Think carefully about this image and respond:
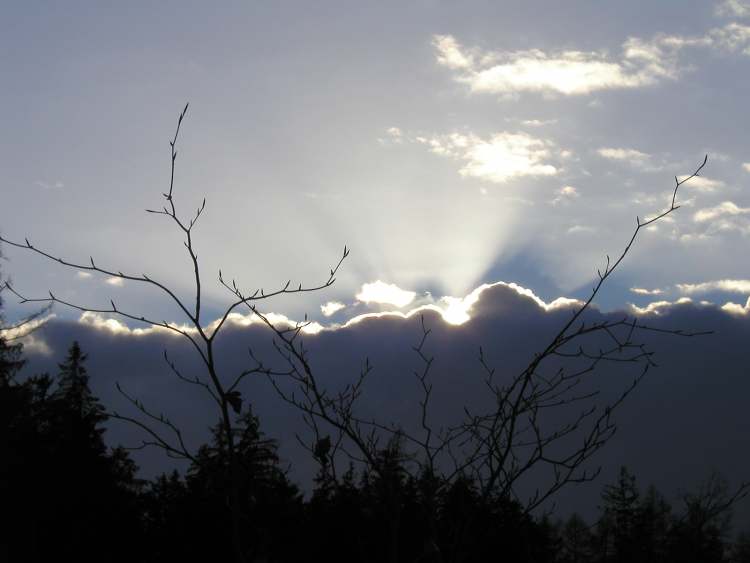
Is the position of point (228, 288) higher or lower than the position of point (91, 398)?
lower

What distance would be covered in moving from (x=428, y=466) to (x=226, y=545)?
31.5m

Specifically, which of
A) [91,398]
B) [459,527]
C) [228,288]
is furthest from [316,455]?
[91,398]

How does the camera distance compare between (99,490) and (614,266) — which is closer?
→ (614,266)

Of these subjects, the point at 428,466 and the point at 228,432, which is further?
the point at 428,466

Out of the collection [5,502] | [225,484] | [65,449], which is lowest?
[225,484]

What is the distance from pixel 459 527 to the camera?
3.69 meters

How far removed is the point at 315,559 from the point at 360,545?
2699 cm

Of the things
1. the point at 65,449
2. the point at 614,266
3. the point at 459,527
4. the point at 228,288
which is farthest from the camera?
the point at 65,449

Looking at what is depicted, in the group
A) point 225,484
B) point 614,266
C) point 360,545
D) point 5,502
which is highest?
point 5,502

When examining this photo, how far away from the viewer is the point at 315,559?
28891 millimetres

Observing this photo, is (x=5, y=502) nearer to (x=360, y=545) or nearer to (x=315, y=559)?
(x=315, y=559)

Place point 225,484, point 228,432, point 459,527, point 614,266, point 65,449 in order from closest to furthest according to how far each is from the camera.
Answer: point 228,432
point 225,484
point 459,527
point 614,266
point 65,449

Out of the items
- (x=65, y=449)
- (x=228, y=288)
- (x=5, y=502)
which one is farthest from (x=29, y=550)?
(x=228, y=288)

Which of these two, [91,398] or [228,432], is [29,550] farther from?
[228,432]
